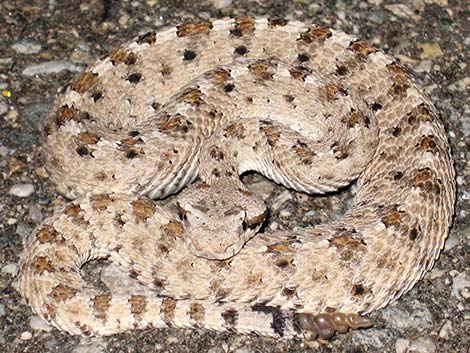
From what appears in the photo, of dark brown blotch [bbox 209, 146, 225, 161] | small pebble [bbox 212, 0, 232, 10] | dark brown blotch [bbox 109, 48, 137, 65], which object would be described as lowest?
small pebble [bbox 212, 0, 232, 10]

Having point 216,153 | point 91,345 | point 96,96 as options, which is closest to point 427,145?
point 216,153

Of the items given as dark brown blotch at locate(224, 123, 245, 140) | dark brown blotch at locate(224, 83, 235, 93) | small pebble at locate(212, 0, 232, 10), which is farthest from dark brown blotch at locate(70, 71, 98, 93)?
small pebble at locate(212, 0, 232, 10)

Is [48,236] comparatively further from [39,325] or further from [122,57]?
[122,57]

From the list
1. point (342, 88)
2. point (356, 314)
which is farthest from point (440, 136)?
point (356, 314)

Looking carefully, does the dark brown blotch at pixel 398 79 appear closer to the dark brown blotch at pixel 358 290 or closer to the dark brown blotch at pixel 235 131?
the dark brown blotch at pixel 235 131

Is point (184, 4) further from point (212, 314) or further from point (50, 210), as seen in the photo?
point (212, 314)

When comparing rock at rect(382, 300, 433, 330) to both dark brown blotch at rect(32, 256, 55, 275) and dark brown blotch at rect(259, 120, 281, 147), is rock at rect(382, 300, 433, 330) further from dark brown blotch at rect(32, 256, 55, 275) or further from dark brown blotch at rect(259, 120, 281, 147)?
dark brown blotch at rect(32, 256, 55, 275)
